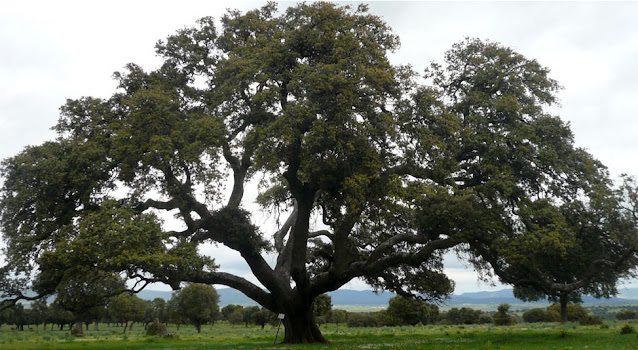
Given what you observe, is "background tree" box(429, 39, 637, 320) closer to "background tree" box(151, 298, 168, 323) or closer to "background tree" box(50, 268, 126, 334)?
"background tree" box(50, 268, 126, 334)

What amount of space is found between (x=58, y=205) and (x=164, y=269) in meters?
7.11

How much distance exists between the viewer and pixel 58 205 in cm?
2122

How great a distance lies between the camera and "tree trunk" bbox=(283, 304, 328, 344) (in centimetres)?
2614

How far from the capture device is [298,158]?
21781 millimetres

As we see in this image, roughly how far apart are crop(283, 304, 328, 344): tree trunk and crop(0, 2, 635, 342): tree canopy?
90mm

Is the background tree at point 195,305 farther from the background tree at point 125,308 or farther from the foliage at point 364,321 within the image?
the foliage at point 364,321

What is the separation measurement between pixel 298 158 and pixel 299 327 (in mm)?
11106

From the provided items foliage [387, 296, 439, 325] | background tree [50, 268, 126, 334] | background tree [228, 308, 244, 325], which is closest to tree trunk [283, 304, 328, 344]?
background tree [50, 268, 126, 334]

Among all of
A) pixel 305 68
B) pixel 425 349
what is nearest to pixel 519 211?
pixel 425 349

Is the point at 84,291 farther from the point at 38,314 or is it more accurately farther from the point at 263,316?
the point at 38,314

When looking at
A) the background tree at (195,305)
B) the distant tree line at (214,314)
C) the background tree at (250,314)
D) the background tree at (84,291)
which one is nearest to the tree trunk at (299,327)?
the background tree at (84,291)

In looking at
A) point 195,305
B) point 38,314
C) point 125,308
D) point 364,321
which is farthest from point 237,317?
point 38,314

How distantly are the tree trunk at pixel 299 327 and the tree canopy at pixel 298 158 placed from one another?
90mm

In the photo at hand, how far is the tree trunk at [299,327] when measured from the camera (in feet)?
85.8
